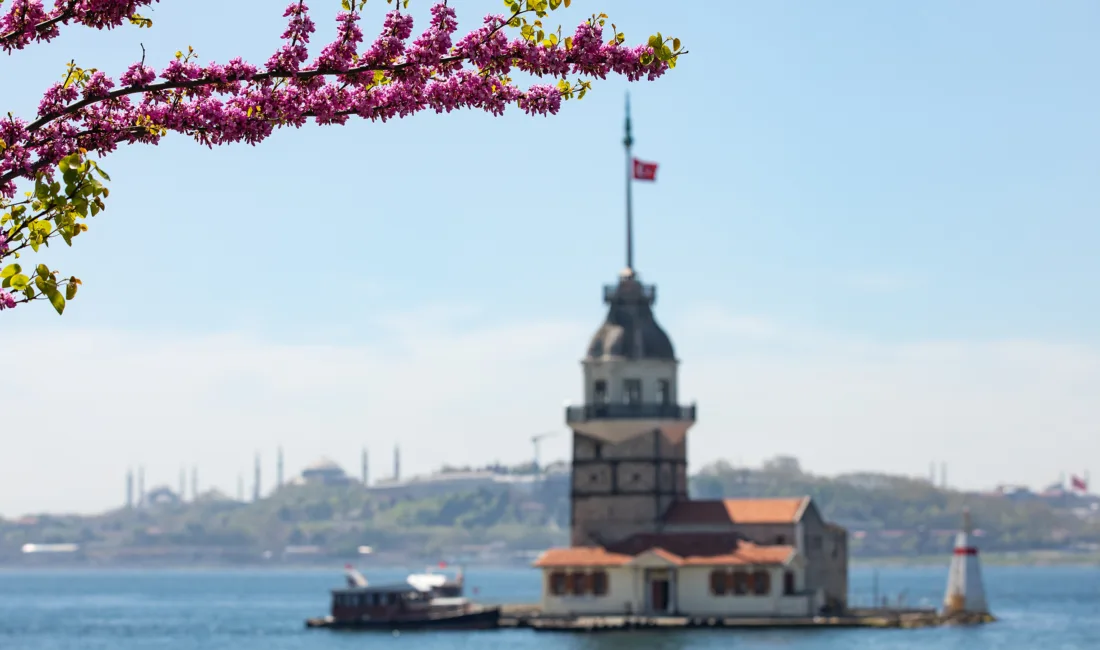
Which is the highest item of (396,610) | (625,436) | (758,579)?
(625,436)

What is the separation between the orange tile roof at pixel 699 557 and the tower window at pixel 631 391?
20.1 ft

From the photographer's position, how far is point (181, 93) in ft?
43.9

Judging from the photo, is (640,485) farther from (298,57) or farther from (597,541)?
(298,57)

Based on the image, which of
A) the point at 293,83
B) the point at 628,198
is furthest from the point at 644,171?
the point at 293,83

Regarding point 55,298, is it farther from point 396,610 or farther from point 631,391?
point 396,610

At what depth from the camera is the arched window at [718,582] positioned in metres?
82.8

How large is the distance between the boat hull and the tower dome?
12196mm

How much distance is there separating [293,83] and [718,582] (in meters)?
70.8

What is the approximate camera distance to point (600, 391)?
8550 centimetres

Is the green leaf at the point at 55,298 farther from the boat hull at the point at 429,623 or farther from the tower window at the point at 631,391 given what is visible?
the boat hull at the point at 429,623

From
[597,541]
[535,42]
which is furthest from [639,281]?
[535,42]

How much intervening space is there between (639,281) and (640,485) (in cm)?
872

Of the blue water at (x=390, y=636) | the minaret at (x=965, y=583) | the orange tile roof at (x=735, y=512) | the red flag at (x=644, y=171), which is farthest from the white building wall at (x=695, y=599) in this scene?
the red flag at (x=644, y=171)

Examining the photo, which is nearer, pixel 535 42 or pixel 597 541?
pixel 535 42
